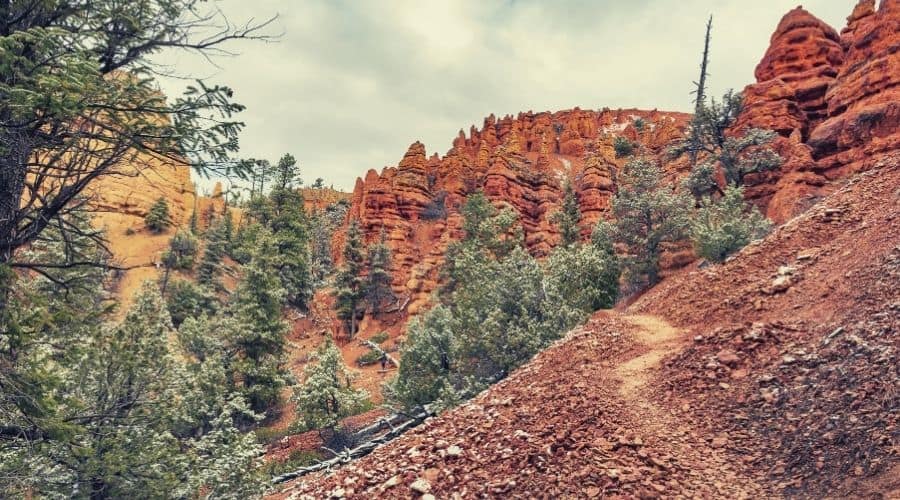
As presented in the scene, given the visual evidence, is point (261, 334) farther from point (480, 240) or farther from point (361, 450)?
point (480, 240)

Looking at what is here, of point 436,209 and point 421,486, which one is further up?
point 436,209

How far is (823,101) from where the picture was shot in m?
27.3

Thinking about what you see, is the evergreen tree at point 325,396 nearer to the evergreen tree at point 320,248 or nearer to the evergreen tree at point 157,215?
the evergreen tree at point 320,248

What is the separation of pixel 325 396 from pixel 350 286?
75.4 ft

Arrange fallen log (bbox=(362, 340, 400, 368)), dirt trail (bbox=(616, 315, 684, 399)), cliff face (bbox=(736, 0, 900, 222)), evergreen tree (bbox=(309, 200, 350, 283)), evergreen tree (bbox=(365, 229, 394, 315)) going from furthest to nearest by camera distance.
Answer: evergreen tree (bbox=(309, 200, 350, 283)) → evergreen tree (bbox=(365, 229, 394, 315)) → fallen log (bbox=(362, 340, 400, 368)) → cliff face (bbox=(736, 0, 900, 222)) → dirt trail (bbox=(616, 315, 684, 399))

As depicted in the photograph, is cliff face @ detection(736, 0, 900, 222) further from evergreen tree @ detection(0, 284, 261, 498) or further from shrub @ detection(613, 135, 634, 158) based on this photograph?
shrub @ detection(613, 135, 634, 158)

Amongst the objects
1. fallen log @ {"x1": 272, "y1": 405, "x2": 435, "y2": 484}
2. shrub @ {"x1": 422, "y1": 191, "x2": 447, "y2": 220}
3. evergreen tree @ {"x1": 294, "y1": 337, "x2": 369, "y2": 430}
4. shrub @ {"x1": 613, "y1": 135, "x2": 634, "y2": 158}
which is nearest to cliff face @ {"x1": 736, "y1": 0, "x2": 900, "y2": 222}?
fallen log @ {"x1": 272, "y1": 405, "x2": 435, "y2": 484}

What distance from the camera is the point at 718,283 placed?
1212cm

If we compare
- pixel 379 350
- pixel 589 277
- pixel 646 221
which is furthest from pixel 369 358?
pixel 646 221

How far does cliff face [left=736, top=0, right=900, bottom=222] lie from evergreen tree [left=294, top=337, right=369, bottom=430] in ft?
68.6

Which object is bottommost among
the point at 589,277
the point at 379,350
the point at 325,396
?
the point at 379,350

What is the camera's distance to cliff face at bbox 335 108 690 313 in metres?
42.1

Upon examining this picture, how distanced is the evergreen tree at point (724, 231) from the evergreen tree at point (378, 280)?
1088 inches

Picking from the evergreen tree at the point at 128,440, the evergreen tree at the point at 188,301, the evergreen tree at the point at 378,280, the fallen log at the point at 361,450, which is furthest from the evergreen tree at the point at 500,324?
the evergreen tree at the point at 188,301
